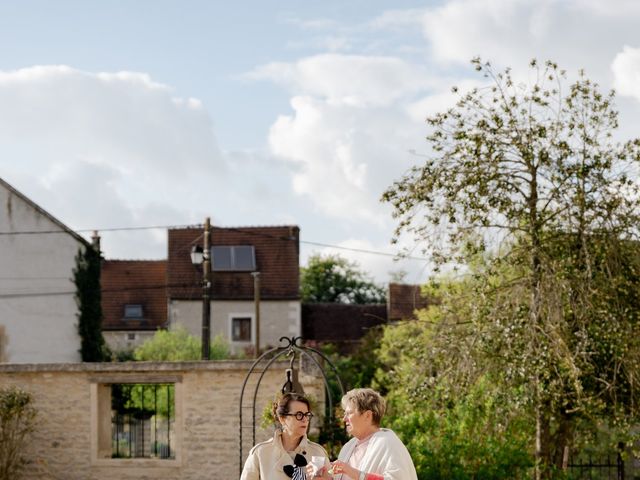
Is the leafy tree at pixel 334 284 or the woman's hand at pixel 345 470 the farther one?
the leafy tree at pixel 334 284

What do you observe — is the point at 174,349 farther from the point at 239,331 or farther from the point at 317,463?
the point at 317,463

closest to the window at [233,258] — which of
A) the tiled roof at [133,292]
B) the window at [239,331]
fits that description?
the window at [239,331]

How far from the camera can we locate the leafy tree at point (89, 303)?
2745cm

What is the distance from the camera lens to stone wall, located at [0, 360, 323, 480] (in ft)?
51.5

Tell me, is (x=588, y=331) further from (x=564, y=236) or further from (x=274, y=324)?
(x=274, y=324)

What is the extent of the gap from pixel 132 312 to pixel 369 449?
113 ft

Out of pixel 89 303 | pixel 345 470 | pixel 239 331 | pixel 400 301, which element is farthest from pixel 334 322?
pixel 345 470

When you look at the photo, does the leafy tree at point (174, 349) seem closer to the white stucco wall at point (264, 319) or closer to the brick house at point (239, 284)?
the brick house at point (239, 284)

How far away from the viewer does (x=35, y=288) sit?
2655cm

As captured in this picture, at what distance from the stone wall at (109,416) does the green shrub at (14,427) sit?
14 cm

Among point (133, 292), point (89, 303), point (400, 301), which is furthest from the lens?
point (133, 292)

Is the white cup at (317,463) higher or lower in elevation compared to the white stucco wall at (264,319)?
lower

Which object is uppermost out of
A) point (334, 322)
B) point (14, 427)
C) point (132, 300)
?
point (132, 300)

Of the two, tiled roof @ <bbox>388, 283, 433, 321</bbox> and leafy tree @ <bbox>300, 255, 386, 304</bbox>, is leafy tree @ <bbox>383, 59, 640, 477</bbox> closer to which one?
tiled roof @ <bbox>388, 283, 433, 321</bbox>
